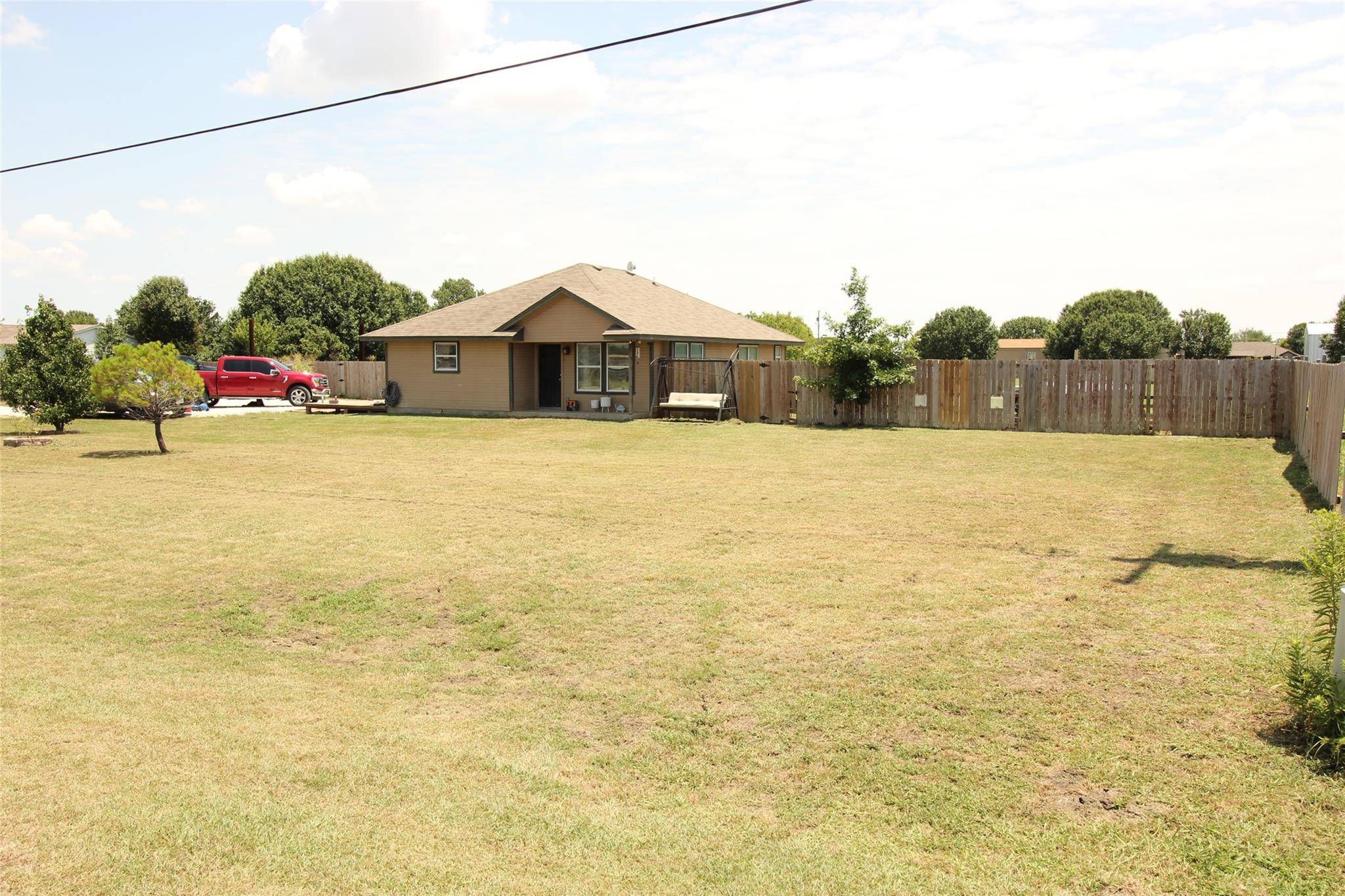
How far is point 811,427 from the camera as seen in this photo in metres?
25.7

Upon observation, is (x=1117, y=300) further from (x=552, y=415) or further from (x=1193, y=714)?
(x=1193, y=714)

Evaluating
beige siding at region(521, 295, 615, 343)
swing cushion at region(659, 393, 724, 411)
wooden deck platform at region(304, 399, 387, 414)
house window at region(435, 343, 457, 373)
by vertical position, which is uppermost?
A: beige siding at region(521, 295, 615, 343)

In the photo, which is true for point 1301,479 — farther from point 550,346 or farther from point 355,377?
point 355,377

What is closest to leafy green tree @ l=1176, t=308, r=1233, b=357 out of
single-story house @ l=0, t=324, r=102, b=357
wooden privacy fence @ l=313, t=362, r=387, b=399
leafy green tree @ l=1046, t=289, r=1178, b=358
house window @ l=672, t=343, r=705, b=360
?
leafy green tree @ l=1046, t=289, r=1178, b=358

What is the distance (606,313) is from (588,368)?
2.38 metres

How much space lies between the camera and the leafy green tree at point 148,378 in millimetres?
19375

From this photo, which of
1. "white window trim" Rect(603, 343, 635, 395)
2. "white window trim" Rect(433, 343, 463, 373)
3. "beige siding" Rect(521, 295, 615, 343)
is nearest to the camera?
"beige siding" Rect(521, 295, 615, 343)

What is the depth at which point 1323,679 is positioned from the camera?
4.96 meters

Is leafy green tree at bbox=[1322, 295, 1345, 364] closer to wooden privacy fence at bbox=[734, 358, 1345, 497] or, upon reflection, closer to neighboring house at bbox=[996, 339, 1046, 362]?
neighboring house at bbox=[996, 339, 1046, 362]

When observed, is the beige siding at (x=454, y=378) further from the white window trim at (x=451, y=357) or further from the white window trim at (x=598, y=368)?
the white window trim at (x=598, y=368)

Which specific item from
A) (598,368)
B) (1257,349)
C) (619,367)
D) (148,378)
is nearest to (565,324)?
(598,368)

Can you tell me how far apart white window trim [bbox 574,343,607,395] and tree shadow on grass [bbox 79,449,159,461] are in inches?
527

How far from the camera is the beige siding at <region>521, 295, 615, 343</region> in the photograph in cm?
2912

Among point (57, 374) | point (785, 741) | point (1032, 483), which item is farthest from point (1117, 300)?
point (785, 741)
